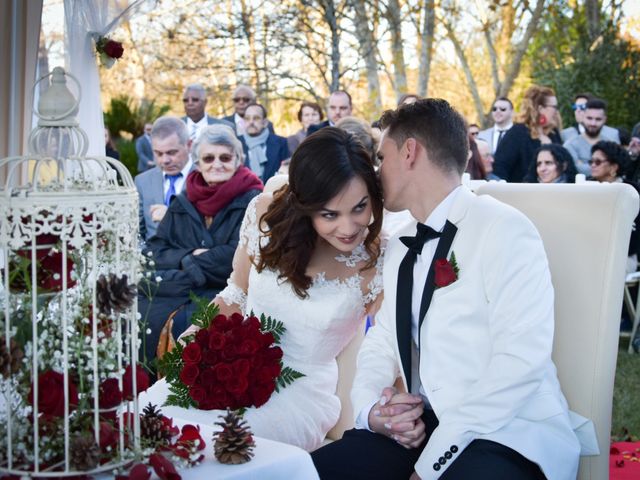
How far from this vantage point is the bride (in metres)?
2.95

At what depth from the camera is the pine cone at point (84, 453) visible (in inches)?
67.2

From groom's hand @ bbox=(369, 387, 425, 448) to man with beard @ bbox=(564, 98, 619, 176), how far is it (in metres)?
6.11

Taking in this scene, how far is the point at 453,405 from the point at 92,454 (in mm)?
1147

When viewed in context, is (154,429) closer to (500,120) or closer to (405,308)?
(405,308)

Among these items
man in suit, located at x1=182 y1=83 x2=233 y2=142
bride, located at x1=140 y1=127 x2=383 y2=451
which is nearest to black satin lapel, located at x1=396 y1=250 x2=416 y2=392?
bride, located at x1=140 y1=127 x2=383 y2=451

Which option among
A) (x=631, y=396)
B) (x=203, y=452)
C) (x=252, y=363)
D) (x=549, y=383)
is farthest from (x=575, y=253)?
(x=631, y=396)

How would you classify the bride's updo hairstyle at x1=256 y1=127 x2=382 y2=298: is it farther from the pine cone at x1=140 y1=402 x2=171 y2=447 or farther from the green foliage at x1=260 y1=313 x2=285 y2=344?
the pine cone at x1=140 y1=402 x2=171 y2=447

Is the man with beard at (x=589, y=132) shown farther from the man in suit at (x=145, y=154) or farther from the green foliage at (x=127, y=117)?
the green foliage at (x=127, y=117)

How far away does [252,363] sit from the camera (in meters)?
2.64

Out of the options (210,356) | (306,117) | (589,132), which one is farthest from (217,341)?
(306,117)

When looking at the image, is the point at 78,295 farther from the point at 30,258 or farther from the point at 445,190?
the point at 445,190

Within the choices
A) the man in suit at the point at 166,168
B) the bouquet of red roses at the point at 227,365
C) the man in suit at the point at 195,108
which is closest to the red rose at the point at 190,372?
the bouquet of red roses at the point at 227,365

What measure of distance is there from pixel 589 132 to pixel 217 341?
22.1 feet

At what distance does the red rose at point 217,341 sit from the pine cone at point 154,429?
1.89ft
